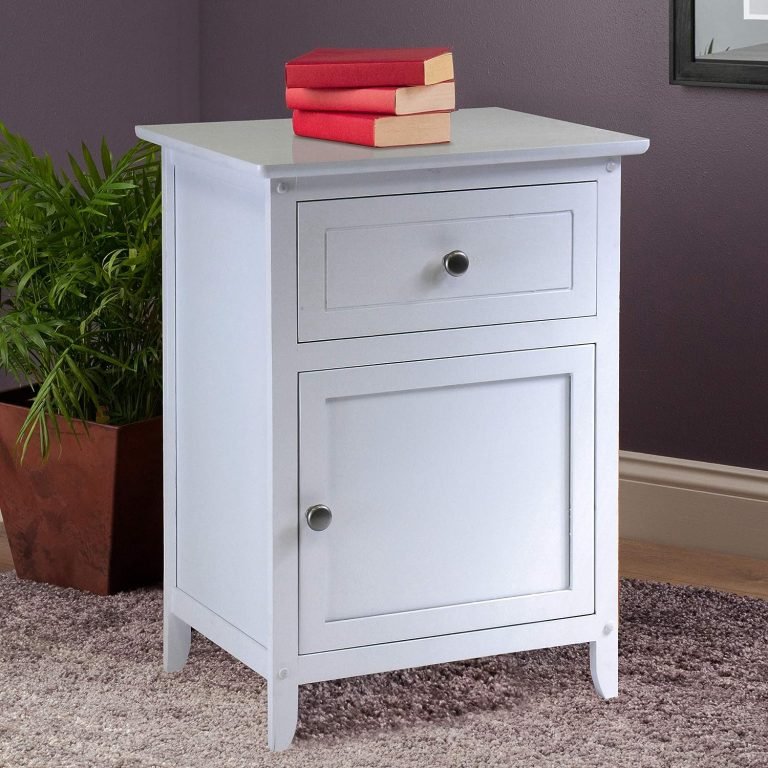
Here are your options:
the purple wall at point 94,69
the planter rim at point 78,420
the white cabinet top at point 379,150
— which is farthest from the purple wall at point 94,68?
the white cabinet top at point 379,150

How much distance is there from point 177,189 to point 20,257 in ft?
1.30

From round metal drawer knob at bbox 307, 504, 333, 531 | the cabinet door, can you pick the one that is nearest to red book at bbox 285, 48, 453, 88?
the cabinet door

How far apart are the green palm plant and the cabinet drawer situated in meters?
0.53

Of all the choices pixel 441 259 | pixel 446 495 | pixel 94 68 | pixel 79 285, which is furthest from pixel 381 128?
pixel 94 68

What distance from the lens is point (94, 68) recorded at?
103 inches

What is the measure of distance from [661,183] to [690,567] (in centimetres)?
66

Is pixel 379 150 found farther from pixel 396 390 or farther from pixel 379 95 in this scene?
pixel 396 390

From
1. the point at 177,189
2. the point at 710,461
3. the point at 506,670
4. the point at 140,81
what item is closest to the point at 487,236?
the point at 177,189

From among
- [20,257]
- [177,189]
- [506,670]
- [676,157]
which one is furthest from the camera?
[676,157]

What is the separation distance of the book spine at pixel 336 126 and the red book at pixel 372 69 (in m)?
0.04

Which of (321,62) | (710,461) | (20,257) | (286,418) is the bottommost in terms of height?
(710,461)

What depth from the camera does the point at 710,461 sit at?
2533mm

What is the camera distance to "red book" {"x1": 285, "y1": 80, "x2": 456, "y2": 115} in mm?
1716

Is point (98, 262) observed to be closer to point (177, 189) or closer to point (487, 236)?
point (177, 189)
